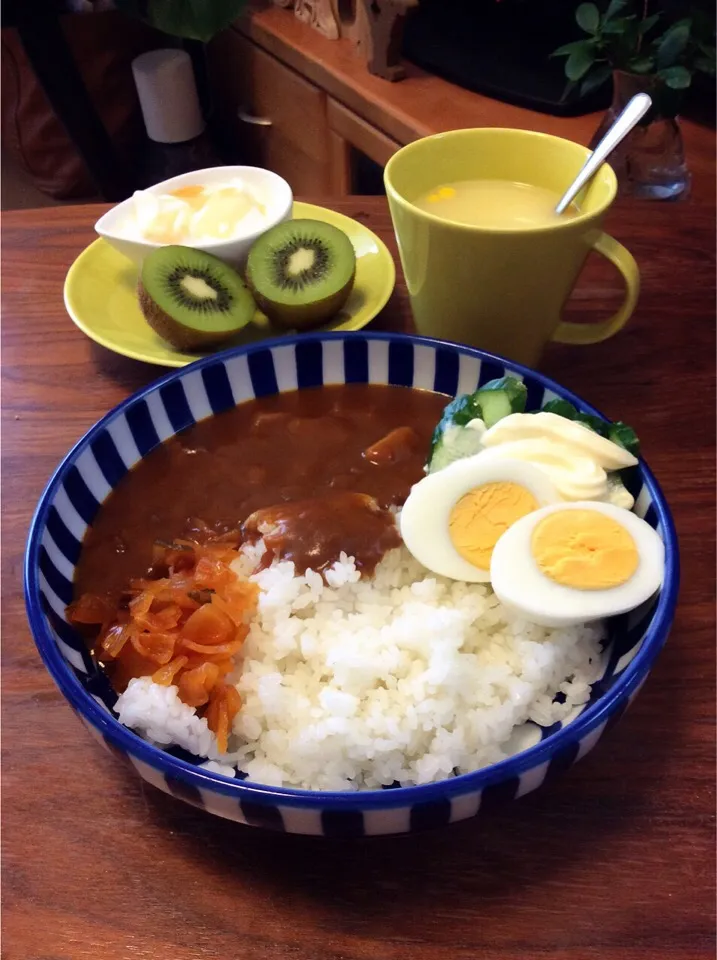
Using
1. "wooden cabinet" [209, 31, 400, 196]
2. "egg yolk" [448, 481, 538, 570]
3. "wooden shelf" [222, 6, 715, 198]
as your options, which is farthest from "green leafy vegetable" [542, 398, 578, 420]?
"wooden cabinet" [209, 31, 400, 196]

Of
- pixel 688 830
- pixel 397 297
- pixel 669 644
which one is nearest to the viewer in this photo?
pixel 688 830

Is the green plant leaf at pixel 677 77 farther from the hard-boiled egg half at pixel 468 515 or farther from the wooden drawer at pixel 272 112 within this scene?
the wooden drawer at pixel 272 112

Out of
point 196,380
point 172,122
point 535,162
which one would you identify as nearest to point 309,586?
point 196,380

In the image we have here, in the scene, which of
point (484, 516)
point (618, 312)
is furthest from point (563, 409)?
point (618, 312)

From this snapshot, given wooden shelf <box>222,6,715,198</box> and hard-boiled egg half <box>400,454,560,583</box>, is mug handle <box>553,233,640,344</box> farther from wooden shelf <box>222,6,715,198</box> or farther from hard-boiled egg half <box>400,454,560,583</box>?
wooden shelf <box>222,6,715,198</box>

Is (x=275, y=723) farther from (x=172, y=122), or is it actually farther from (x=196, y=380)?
(x=172, y=122)

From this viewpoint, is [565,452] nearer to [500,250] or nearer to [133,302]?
[500,250]
